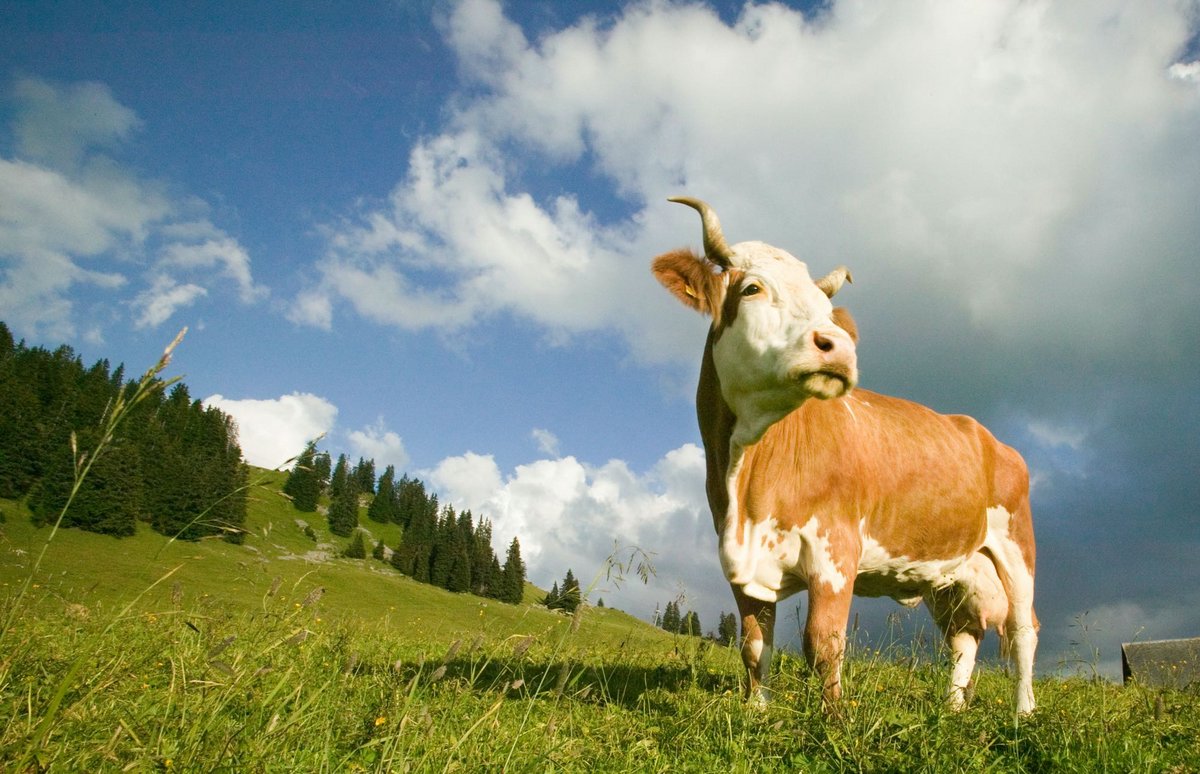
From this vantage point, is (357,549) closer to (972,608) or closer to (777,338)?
(972,608)

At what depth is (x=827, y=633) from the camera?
4621 millimetres

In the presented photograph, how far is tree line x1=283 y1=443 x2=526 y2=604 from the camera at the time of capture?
94688 millimetres

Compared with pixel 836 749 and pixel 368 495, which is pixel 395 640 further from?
pixel 368 495

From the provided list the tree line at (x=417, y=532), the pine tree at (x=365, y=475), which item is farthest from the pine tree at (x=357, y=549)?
the pine tree at (x=365, y=475)

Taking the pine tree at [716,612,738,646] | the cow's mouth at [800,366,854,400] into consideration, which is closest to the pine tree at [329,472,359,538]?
the pine tree at [716,612,738,646]

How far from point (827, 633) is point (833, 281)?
9.02 feet

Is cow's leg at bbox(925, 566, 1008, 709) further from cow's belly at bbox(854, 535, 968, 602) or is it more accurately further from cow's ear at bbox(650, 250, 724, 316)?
cow's ear at bbox(650, 250, 724, 316)

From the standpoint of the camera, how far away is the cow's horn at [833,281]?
18.7ft

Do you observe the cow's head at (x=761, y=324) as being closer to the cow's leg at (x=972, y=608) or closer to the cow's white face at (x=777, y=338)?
the cow's white face at (x=777, y=338)

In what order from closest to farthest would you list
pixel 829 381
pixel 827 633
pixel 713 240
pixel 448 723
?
pixel 448 723, pixel 829 381, pixel 827 633, pixel 713 240

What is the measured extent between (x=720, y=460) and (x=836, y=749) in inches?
90.4

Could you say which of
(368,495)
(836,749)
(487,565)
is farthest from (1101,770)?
(368,495)

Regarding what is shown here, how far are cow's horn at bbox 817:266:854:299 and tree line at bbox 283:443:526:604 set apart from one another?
64085 mm

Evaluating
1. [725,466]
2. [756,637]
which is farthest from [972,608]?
[725,466]
